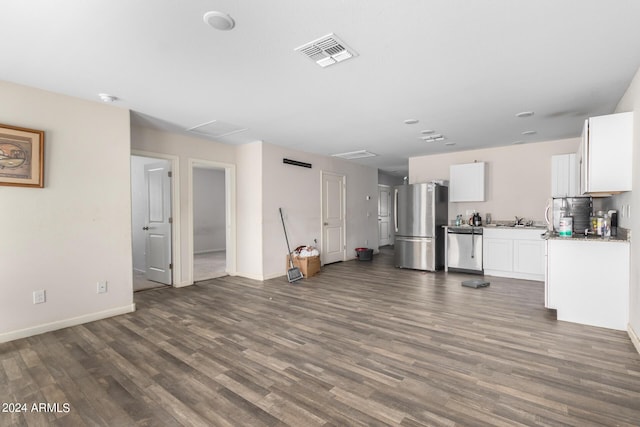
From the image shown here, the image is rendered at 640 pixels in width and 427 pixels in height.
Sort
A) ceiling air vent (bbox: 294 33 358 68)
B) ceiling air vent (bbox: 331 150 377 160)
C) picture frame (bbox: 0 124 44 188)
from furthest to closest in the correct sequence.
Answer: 1. ceiling air vent (bbox: 331 150 377 160)
2. picture frame (bbox: 0 124 44 188)
3. ceiling air vent (bbox: 294 33 358 68)

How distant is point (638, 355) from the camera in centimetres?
253

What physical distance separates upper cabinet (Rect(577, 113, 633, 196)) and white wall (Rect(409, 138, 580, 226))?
112 inches

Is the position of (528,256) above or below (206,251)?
above

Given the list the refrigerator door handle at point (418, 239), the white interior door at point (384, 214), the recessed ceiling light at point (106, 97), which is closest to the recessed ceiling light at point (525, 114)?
the refrigerator door handle at point (418, 239)

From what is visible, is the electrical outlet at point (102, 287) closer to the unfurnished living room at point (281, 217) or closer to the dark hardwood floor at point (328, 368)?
the unfurnished living room at point (281, 217)

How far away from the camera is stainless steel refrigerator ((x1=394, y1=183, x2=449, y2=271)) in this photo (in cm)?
609

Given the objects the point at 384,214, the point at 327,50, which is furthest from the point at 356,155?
the point at 327,50

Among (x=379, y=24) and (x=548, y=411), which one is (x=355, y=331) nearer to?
(x=548, y=411)

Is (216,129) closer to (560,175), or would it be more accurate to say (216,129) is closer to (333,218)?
(333,218)

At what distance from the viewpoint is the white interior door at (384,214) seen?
9.92 metres

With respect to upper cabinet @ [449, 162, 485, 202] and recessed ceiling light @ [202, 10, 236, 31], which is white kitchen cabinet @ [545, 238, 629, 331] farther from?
recessed ceiling light @ [202, 10, 236, 31]

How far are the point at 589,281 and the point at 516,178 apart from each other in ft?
10.4

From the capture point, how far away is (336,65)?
265 cm

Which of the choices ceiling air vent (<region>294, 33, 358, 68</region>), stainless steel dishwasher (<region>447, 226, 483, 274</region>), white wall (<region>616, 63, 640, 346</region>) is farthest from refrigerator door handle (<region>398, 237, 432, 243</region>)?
ceiling air vent (<region>294, 33, 358, 68</region>)
